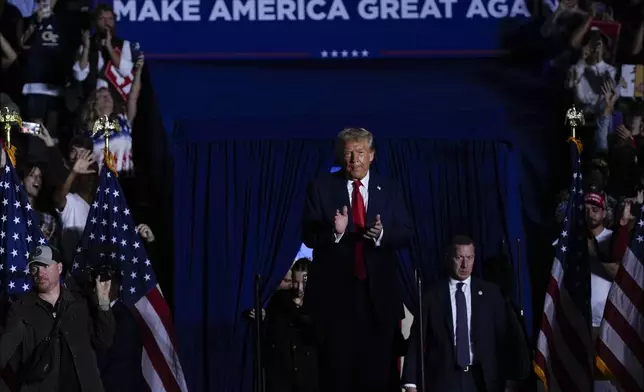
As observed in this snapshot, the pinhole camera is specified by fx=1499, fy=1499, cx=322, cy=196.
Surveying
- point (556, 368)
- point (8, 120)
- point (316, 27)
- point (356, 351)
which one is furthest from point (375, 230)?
point (316, 27)

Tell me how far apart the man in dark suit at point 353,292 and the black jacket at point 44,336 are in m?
1.81

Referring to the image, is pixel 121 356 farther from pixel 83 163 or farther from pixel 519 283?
pixel 519 283

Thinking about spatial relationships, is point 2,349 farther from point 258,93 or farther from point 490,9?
point 490,9

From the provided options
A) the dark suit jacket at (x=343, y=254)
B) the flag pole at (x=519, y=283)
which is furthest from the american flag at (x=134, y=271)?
the dark suit jacket at (x=343, y=254)

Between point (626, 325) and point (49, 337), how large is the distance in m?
3.90

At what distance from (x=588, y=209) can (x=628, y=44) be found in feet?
10.1

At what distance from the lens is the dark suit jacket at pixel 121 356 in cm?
1010

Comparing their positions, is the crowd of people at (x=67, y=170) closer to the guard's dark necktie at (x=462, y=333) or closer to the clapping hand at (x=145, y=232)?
the clapping hand at (x=145, y=232)

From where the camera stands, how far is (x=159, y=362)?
429 inches

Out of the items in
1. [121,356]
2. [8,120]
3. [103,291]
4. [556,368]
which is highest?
[8,120]

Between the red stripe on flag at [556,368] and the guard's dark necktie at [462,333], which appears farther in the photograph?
the red stripe on flag at [556,368]

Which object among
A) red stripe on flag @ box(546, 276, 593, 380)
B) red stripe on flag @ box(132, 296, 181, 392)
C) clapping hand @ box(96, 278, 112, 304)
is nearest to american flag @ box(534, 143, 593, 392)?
red stripe on flag @ box(546, 276, 593, 380)

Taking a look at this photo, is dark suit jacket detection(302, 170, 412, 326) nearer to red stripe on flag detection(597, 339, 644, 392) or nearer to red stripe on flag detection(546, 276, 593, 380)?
red stripe on flag detection(597, 339, 644, 392)

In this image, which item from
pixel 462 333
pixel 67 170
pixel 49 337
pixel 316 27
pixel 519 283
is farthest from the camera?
pixel 316 27
